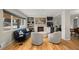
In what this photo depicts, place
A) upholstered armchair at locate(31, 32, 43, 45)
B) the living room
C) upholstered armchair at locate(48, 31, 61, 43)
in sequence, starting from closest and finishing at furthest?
the living room, upholstered armchair at locate(31, 32, 43, 45), upholstered armchair at locate(48, 31, 61, 43)

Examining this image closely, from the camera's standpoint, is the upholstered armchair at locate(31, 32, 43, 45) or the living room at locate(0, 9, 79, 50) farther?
the upholstered armchair at locate(31, 32, 43, 45)

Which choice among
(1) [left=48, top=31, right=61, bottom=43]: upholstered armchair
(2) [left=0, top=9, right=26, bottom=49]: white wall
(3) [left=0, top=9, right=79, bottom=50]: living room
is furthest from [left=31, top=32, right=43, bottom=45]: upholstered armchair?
(2) [left=0, top=9, right=26, bottom=49]: white wall

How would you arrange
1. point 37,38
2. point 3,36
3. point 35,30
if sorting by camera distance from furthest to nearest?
1. point 37,38
2. point 35,30
3. point 3,36

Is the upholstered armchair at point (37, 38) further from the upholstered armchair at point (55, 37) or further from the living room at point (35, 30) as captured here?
the upholstered armchair at point (55, 37)

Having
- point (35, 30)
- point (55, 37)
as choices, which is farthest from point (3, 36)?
point (55, 37)

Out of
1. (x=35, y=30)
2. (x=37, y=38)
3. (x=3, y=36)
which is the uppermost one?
(x=35, y=30)

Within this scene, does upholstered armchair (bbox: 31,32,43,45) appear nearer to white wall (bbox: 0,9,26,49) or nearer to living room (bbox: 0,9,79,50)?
living room (bbox: 0,9,79,50)

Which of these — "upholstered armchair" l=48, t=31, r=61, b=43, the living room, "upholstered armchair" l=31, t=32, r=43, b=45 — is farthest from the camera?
"upholstered armchair" l=48, t=31, r=61, b=43

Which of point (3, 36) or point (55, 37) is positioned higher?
point (3, 36)

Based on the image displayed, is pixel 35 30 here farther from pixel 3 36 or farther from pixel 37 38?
pixel 3 36

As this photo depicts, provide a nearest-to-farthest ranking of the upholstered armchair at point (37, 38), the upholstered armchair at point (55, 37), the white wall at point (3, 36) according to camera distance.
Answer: the white wall at point (3, 36)
the upholstered armchair at point (37, 38)
the upholstered armchair at point (55, 37)

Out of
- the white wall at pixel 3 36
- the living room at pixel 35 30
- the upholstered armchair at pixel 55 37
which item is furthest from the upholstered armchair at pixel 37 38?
the white wall at pixel 3 36

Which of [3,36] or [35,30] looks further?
[35,30]
